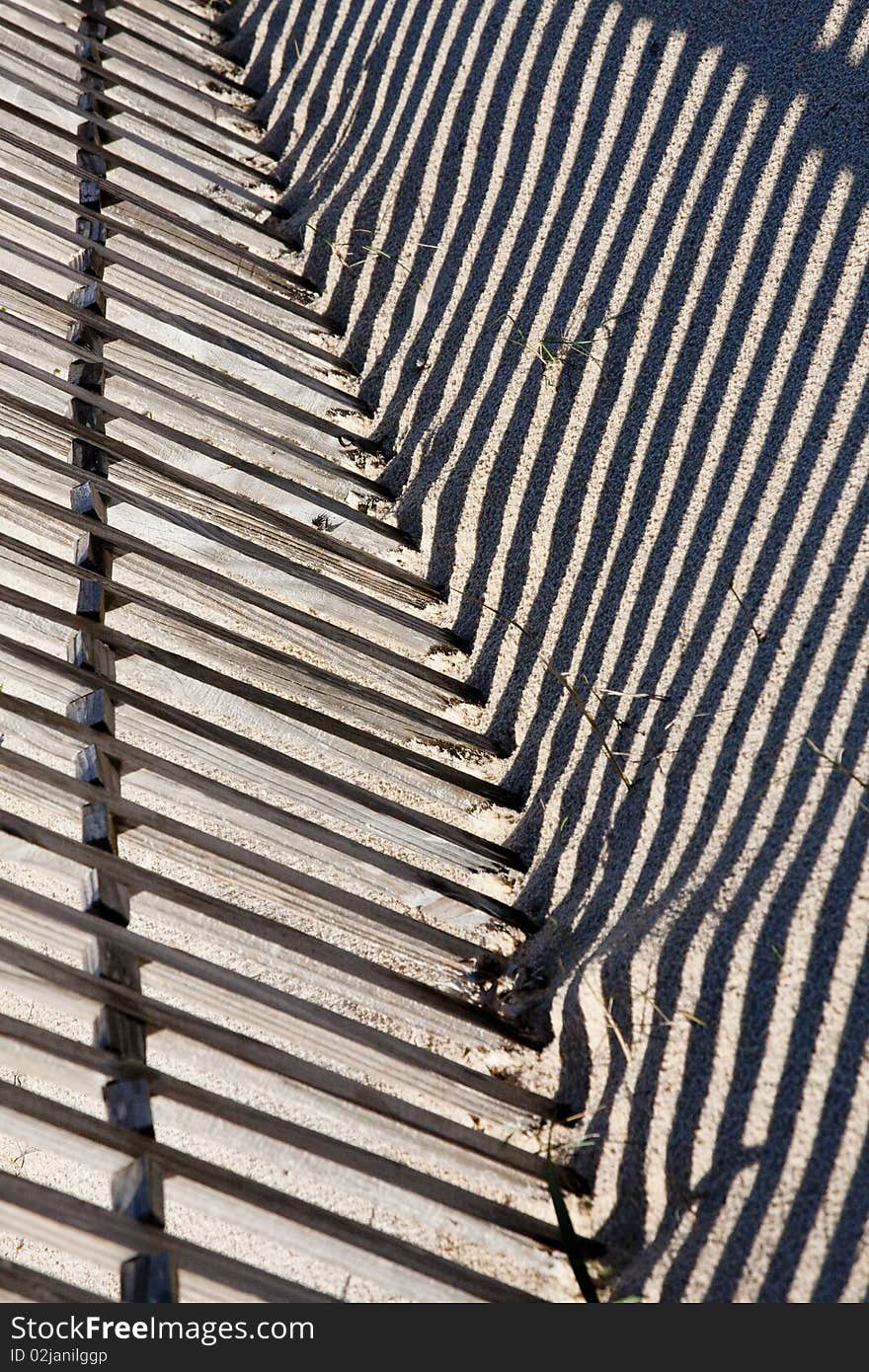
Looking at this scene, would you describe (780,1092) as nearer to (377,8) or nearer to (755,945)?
(755,945)

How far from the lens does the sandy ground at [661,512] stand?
139 cm

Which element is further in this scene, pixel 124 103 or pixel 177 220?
pixel 124 103

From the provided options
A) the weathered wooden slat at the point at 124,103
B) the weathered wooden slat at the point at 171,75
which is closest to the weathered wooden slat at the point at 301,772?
the weathered wooden slat at the point at 124,103

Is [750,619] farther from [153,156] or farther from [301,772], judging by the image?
[153,156]

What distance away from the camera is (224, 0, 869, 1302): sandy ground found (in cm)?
139

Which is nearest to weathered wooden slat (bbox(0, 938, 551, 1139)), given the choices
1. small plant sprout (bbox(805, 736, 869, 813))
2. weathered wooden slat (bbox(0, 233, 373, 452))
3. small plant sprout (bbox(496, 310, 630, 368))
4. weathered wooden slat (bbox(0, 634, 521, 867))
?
weathered wooden slat (bbox(0, 634, 521, 867))

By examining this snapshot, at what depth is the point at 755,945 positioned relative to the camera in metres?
1.43

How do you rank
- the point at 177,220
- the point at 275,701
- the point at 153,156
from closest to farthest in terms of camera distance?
the point at 275,701 < the point at 177,220 < the point at 153,156

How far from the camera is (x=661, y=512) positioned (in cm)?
178

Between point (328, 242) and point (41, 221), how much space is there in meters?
0.68

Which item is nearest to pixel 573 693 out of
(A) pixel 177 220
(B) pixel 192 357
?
(B) pixel 192 357

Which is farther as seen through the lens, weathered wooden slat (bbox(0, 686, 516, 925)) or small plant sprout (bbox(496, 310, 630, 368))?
small plant sprout (bbox(496, 310, 630, 368))

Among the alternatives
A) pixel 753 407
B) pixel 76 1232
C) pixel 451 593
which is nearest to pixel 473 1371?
pixel 76 1232

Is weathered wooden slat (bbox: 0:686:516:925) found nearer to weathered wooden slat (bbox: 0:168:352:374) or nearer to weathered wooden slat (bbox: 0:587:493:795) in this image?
weathered wooden slat (bbox: 0:587:493:795)
